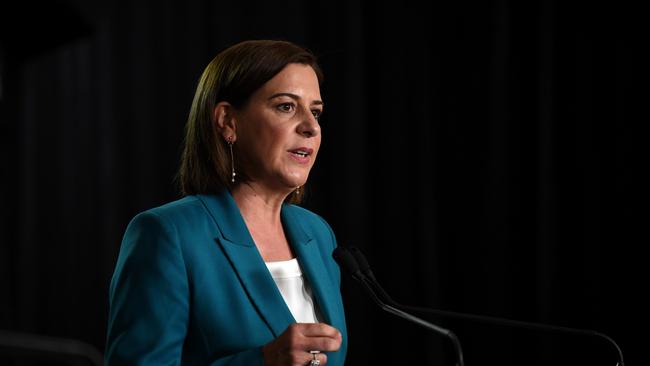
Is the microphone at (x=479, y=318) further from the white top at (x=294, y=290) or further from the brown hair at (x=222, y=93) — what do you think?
the brown hair at (x=222, y=93)

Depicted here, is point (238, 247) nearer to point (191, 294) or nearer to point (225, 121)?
point (191, 294)

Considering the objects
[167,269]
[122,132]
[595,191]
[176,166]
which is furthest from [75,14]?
[122,132]

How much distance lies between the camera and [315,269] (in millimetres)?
1504

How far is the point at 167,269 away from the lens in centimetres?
127

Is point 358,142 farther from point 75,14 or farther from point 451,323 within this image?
point 75,14

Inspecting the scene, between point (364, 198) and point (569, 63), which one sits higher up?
point (569, 63)

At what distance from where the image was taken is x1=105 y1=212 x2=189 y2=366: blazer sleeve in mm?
1232

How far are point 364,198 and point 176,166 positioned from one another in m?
1.13

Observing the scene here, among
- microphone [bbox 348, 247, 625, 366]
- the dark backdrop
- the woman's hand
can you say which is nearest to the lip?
microphone [bbox 348, 247, 625, 366]

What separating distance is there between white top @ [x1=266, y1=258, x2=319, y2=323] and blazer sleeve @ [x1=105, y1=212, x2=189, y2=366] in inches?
8.5

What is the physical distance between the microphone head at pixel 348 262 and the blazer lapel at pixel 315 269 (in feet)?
0.80

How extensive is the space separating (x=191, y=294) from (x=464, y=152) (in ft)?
5.68

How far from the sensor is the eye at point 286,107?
4.75 ft

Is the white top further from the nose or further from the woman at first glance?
the nose
